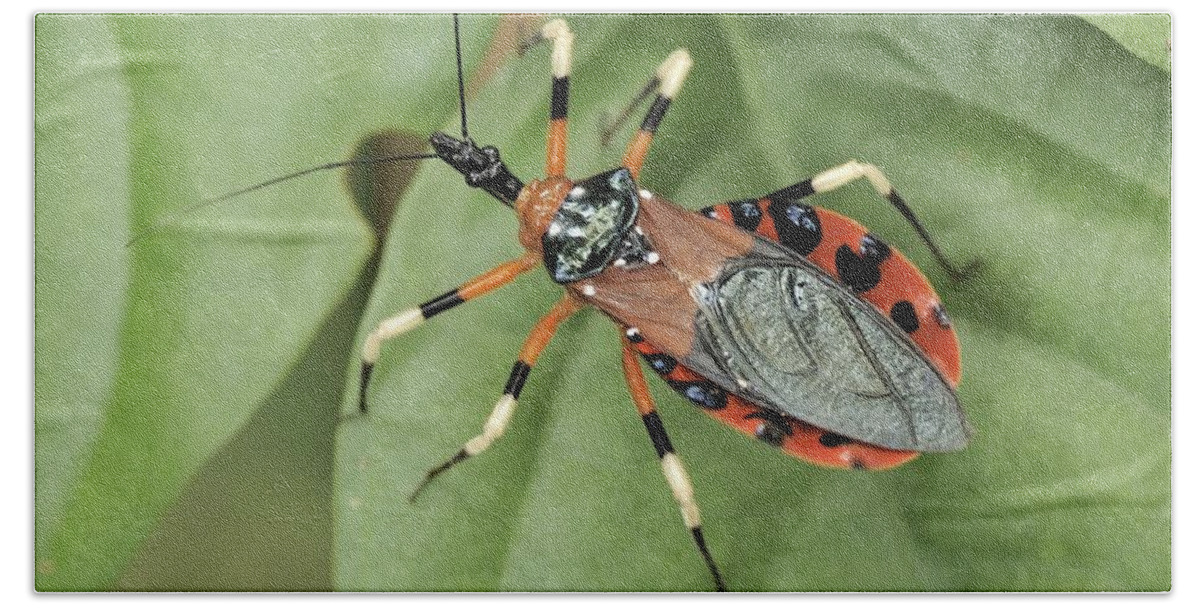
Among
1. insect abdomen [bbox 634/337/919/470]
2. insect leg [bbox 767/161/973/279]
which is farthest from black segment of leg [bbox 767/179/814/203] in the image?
insect abdomen [bbox 634/337/919/470]

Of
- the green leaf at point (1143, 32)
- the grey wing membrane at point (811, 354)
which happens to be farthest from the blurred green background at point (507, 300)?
the grey wing membrane at point (811, 354)

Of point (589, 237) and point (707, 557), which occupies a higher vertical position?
point (589, 237)

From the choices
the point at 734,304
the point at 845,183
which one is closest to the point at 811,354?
the point at 734,304

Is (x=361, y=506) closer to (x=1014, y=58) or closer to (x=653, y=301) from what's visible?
(x=653, y=301)

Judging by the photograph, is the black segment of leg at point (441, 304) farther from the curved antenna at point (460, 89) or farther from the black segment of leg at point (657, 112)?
the black segment of leg at point (657, 112)

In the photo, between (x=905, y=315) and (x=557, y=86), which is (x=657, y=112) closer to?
(x=557, y=86)

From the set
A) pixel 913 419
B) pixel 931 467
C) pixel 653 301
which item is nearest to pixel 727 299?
pixel 653 301
